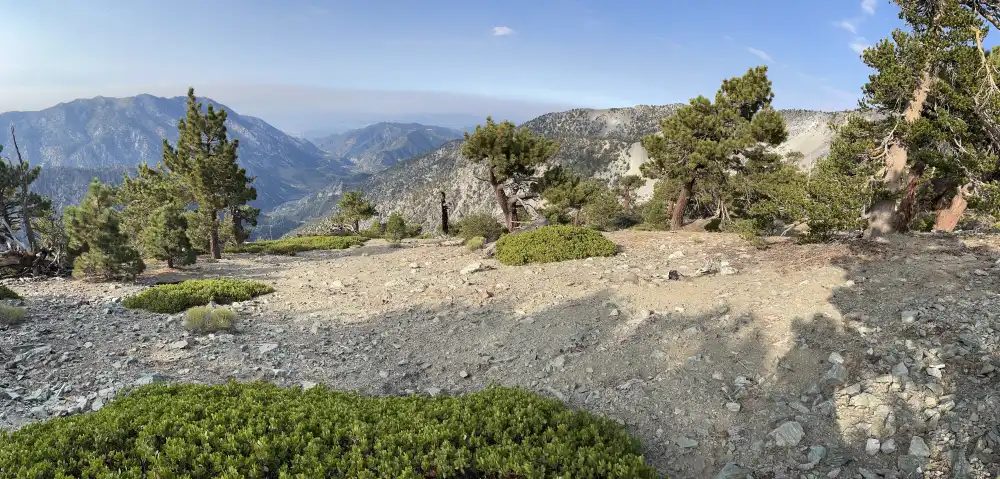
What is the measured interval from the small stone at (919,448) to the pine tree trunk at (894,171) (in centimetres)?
1082

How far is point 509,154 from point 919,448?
22.1 meters

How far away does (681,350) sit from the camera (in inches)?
324

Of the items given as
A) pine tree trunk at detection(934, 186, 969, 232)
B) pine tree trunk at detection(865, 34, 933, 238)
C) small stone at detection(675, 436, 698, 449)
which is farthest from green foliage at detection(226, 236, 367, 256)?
pine tree trunk at detection(934, 186, 969, 232)

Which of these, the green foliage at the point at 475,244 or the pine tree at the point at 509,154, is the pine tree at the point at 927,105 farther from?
the green foliage at the point at 475,244

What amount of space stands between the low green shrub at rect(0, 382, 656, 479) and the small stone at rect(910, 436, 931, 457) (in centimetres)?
284

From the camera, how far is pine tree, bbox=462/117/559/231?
83.0 feet

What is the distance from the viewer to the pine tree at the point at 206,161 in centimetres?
2566

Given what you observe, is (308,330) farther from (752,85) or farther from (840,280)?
(752,85)

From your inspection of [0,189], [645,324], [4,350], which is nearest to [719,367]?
[645,324]

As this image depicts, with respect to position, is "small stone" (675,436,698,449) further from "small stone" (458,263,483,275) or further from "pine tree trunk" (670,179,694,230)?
"pine tree trunk" (670,179,694,230)

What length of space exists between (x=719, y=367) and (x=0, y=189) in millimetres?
27043

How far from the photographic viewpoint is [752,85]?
21.2 meters

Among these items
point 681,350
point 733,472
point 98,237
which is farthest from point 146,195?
point 733,472

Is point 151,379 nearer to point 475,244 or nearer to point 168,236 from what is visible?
point 168,236
